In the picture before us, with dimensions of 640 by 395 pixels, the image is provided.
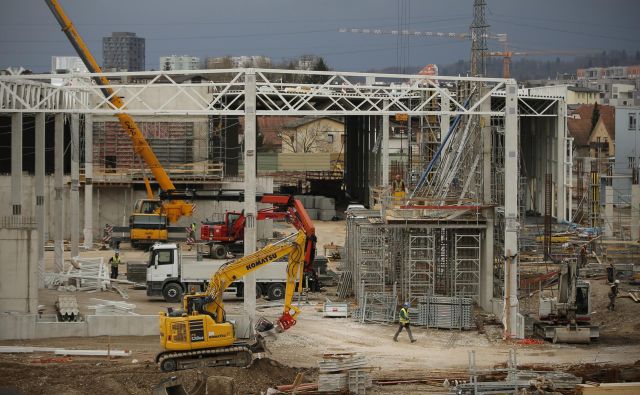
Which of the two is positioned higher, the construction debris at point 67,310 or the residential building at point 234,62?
the residential building at point 234,62

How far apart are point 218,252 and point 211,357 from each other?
22839mm

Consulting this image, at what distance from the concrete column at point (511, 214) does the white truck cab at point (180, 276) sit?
27.9 ft

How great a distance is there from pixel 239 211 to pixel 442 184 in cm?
2017

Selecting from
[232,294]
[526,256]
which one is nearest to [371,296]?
[232,294]

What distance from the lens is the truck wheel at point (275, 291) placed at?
40.2 m

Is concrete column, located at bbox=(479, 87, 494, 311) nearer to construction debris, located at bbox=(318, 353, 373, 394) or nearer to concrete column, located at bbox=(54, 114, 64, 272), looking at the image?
construction debris, located at bbox=(318, 353, 373, 394)

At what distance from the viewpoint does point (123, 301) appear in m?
39.7

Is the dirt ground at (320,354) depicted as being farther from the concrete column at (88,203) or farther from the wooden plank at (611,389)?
the concrete column at (88,203)

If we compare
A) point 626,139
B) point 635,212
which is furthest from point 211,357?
point 626,139

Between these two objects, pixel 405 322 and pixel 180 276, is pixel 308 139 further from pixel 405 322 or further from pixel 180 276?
pixel 405 322

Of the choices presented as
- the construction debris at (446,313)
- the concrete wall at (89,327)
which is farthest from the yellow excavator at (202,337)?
the construction debris at (446,313)

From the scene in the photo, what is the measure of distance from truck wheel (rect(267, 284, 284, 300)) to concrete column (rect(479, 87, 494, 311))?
657 centimetres

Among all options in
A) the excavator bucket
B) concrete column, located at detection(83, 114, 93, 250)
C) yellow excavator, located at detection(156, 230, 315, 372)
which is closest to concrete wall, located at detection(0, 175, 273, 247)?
concrete column, located at detection(83, 114, 93, 250)

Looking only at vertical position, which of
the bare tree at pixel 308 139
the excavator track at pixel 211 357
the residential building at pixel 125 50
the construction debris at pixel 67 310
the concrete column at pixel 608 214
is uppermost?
the residential building at pixel 125 50
